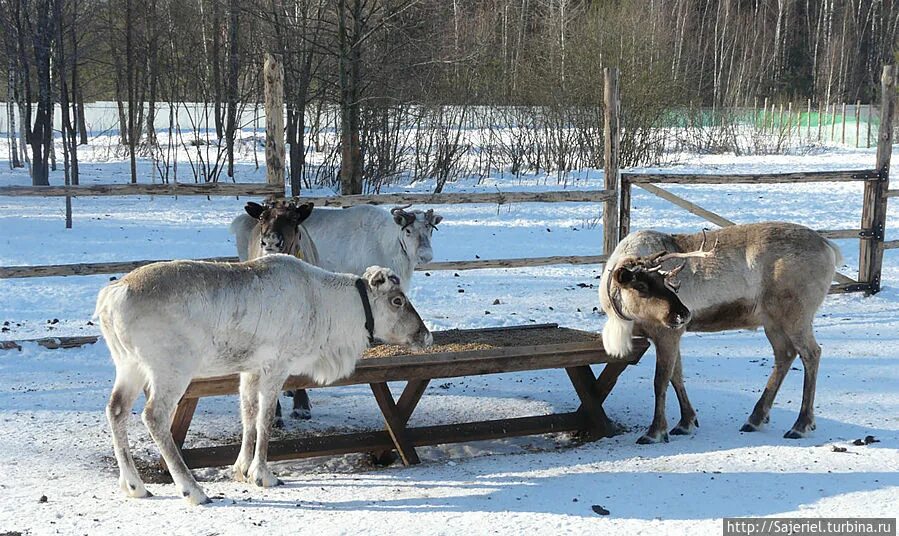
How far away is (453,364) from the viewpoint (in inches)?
246

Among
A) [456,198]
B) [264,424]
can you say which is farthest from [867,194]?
[264,424]

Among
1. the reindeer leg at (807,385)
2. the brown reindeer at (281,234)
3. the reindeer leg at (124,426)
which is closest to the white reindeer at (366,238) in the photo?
the brown reindeer at (281,234)

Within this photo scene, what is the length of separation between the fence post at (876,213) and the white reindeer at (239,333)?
749 cm

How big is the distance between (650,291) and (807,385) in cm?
133

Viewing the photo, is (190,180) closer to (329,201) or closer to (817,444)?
(329,201)

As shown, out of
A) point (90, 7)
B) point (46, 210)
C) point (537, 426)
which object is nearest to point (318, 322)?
point (537, 426)

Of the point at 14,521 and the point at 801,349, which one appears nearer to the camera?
the point at 14,521

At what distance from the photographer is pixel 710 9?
43.5 metres

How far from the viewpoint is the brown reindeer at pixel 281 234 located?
691 cm

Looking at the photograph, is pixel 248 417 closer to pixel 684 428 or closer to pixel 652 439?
pixel 652 439

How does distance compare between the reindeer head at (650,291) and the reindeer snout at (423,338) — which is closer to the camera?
the reindeer snout at (423,338)

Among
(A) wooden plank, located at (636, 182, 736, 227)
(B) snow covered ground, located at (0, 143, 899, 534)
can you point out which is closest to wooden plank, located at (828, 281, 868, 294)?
(B) snow covered ground, located at (0, 143, 899, 534)

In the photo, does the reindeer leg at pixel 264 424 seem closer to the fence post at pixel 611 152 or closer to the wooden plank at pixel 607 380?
the wooden plank at pixel 607 380

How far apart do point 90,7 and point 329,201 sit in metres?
15.9
